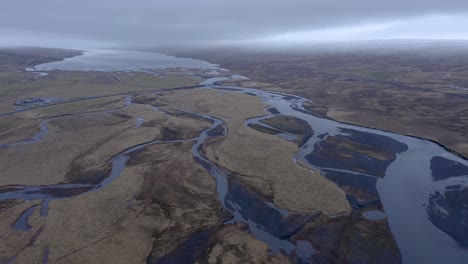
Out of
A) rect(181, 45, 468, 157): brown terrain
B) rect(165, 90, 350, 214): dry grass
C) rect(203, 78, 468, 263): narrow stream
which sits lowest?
rect(203, 78, 468, 263): narrow stream

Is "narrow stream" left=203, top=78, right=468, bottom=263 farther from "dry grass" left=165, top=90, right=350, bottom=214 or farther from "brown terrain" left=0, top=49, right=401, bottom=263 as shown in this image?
"dry grass" left=165, top=90, right=350, bottom=214

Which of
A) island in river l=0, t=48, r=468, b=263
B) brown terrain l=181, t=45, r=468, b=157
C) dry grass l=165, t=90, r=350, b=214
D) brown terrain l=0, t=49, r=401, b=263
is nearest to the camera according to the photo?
brown terrain l=0, t=49, r=401, b=263

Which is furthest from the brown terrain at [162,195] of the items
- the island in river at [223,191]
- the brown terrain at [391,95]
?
the brown terrain at [391,95]

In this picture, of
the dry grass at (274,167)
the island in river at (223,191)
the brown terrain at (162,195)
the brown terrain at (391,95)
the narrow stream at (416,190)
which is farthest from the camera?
the brown terrain at (391,95)

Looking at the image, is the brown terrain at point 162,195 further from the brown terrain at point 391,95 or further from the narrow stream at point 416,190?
the brown terrain at point 391,95

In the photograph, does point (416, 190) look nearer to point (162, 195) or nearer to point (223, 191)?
point (223, 191)

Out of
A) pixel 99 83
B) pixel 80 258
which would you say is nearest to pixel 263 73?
pixel 99 83

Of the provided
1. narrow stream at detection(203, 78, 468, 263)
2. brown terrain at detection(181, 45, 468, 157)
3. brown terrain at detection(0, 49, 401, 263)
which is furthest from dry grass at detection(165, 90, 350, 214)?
brown terrain at detection(181, 45, 468, 157)

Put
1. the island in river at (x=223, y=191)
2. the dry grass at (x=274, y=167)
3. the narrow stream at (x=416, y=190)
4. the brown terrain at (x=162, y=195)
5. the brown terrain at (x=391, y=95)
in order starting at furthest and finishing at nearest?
the brown terrain at (x=391, y=95), the dry grass at (x=274, y=167), the narrow stream at (x=416, y=190), the island in river at (x=223, y=191), the brown terrain at (x=162, y=195)

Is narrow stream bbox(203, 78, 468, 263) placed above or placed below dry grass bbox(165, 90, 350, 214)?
below

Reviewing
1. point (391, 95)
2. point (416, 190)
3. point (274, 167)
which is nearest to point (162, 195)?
point (274, 167)
